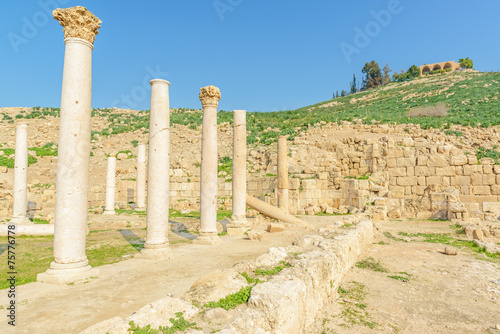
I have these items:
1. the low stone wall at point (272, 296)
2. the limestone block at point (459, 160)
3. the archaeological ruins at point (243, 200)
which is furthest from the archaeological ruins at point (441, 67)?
the low stone wall at point (272, 296)

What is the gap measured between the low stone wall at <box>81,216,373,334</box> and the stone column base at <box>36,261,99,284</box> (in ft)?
9.38

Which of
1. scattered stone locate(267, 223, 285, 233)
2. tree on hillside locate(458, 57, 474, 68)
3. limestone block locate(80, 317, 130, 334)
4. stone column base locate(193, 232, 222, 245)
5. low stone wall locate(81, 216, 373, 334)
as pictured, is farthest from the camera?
tree on hillside locate(458, 57, 474, 68)

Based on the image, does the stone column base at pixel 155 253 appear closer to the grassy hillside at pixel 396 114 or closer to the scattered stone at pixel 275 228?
the scattered stone at pixel 275 228

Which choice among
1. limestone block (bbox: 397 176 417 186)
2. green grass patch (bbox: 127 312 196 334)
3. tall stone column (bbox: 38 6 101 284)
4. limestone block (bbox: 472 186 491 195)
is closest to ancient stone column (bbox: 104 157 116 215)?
tall stone column (bbox: 38 6 101 284)

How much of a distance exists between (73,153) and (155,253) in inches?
122

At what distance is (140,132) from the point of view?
1580 inches

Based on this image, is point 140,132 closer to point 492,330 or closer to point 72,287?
point 72,287

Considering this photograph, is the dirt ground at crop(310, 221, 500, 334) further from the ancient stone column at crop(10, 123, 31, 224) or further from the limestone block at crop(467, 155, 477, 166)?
the ancient stone column at crop(10, 123, 31, 224)

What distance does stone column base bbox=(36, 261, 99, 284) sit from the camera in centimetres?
543

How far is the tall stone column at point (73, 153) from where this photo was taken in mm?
5691

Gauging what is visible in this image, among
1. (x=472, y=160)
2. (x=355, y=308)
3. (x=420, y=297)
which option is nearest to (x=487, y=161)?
(x=472, y=160)

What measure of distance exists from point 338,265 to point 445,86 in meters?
61.8

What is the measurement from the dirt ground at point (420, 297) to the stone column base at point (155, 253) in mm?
4241

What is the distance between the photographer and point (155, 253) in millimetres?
7562
